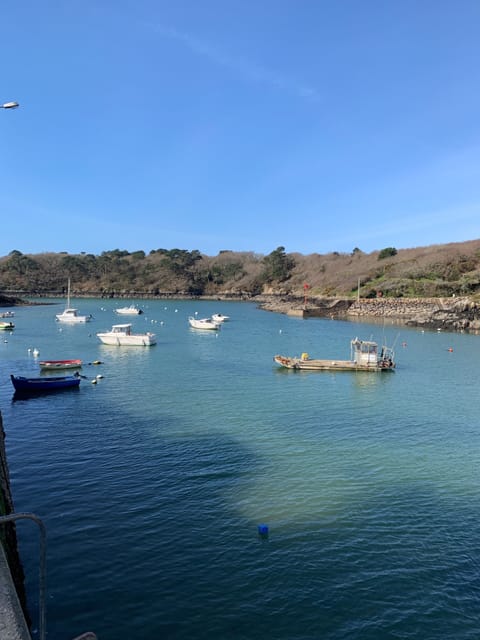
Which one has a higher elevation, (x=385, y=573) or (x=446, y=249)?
(x=446, y=249)

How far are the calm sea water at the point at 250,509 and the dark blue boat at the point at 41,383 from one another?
115 cm

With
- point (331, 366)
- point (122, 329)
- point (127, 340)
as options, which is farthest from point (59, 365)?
point (331, 366)

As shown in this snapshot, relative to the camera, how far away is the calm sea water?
10.8m

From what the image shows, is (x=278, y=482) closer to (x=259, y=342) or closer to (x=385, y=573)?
(x=385, y=573)

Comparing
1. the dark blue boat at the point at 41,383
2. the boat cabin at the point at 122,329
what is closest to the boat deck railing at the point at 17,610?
the dark blue boat at the point at 41,383

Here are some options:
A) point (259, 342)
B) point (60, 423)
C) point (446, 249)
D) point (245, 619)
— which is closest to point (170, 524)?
point (245, 619)

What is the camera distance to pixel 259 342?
62.1m

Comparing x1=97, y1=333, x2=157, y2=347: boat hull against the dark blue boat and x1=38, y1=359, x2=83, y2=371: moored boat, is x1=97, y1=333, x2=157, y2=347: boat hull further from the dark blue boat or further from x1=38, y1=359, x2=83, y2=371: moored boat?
the dark blue boat

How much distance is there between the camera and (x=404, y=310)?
10188cm

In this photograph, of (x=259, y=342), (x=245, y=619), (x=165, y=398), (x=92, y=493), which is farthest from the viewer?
(x=259, y=342)

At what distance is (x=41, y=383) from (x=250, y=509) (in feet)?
68.8

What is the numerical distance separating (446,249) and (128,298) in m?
120

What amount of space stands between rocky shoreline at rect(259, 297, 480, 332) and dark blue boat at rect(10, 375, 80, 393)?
66.8 m

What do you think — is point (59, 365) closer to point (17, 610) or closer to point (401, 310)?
point (17, 610)
